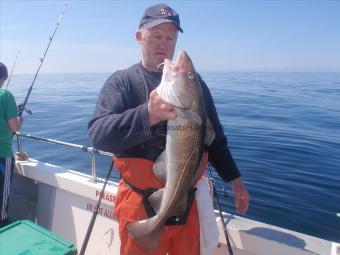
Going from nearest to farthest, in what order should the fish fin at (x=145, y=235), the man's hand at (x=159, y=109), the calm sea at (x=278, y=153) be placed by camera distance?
the man's hand at (x=159, y=109)
the fish fin at (x=145, y=235)
the calm sea at (x=278, y=153)

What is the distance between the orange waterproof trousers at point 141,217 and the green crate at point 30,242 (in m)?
0.72

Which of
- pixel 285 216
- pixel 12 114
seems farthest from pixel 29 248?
pixel 285 216

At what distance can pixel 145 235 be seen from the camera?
2404 millimetres

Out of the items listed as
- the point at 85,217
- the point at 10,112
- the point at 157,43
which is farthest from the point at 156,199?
the point at 10,112

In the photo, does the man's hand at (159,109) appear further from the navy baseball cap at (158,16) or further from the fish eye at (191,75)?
the navy baseball cap at (158,16)

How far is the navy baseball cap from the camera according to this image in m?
2.73

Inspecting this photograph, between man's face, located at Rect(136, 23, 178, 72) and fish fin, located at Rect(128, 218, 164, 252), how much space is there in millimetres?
1315

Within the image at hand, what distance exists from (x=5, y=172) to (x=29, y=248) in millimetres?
2160

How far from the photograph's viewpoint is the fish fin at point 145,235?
2.40 meters

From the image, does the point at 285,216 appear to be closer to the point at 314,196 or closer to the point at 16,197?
the point at 314,196

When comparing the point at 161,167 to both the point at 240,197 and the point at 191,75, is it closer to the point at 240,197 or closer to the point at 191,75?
the point at 191,75

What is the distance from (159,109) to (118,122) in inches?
12.9

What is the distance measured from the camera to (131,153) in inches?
103

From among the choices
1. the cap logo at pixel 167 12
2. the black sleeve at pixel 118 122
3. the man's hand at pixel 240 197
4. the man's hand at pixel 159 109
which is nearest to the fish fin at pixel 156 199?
the black sleeve at pixel 118 122
